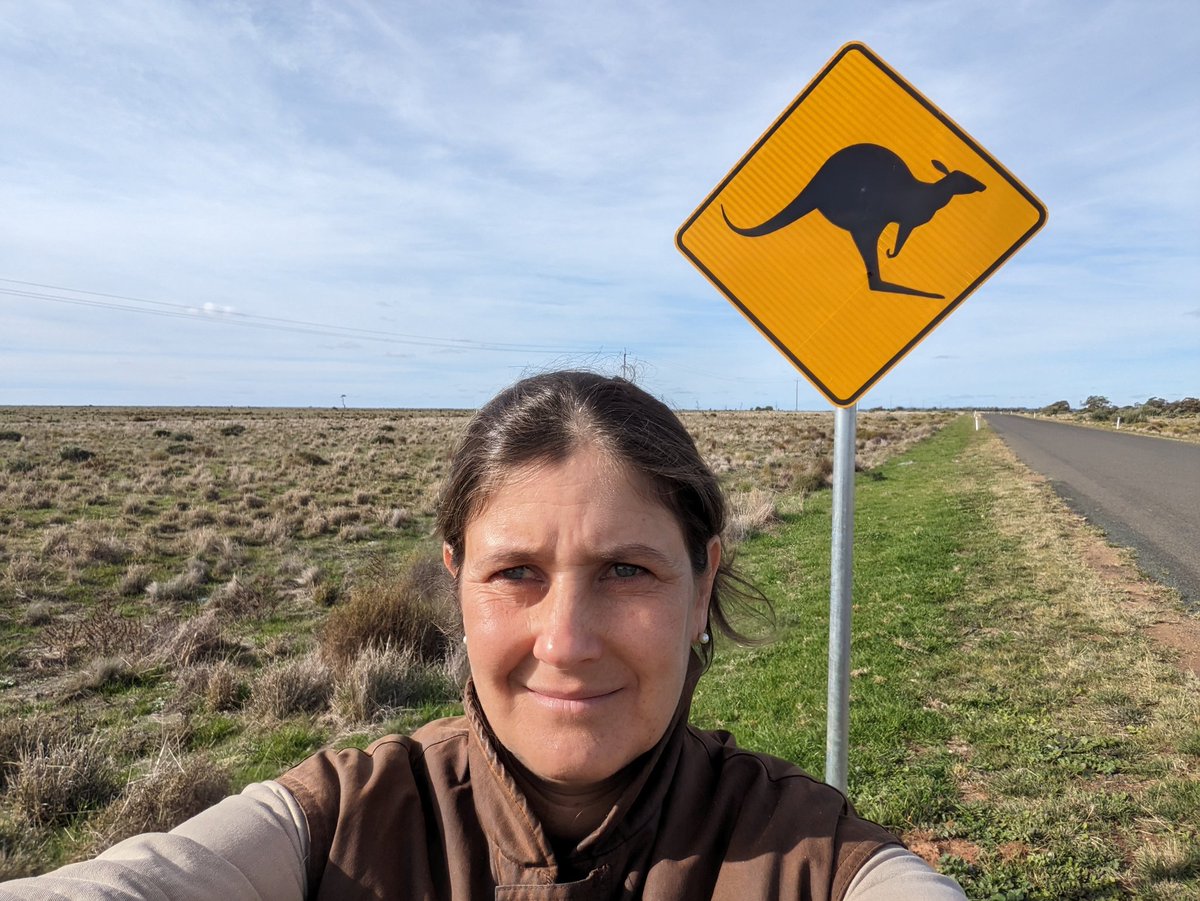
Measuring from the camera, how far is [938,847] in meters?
3.25

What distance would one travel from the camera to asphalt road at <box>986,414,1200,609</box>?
28.0 feet

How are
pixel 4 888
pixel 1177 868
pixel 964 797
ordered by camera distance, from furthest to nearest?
pixel 964 797 < pixel 1177 868 < pixel 4 888

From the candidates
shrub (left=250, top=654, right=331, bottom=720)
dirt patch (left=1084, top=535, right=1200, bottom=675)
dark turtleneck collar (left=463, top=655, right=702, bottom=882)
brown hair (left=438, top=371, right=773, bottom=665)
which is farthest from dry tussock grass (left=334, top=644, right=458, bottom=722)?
dirt patch (left=1084, top=535, right=1200, bottom=675)

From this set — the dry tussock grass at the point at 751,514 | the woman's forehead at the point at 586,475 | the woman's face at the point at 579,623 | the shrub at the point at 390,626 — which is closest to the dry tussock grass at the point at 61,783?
the shrub at the point at 390,626

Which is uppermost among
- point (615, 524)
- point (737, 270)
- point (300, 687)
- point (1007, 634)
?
point (737, 270)

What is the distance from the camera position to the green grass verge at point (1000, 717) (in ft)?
10.2

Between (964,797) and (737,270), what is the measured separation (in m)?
3.07

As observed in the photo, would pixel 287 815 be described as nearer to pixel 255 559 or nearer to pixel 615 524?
pixel 615 524

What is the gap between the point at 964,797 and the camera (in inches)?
143

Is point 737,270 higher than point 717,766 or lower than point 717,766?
higher

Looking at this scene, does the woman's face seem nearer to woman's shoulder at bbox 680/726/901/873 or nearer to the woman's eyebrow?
the woman's eyebrow

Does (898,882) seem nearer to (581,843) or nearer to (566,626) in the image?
(581,843)

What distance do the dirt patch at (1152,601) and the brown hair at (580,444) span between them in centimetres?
535

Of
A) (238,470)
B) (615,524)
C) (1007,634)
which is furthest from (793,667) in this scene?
(238,470)
